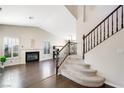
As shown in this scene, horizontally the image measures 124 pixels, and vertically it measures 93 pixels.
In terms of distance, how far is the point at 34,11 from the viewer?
6.21 m

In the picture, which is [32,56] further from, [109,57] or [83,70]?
[109,57]

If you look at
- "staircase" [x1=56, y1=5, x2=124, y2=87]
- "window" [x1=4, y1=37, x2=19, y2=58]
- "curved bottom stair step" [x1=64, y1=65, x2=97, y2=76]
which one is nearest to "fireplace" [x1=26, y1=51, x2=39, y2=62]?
"window" [x1=4, y1=37, x2=19, y2=58]

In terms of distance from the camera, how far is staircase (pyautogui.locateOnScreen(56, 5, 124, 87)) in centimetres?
405

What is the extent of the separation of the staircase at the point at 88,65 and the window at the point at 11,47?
13.0 ft

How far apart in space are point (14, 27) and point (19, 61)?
2.37 meters

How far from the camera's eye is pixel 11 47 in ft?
28.0

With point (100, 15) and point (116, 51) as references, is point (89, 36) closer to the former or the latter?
point (100, 15)

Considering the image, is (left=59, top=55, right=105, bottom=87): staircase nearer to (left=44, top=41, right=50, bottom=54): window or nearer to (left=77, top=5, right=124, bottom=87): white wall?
(left=77, top=5, right=124, bottom=87): white wall

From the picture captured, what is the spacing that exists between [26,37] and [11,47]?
4.34 ft

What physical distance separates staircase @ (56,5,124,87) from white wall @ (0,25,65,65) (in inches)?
155

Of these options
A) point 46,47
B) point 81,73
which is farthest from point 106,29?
point 46,47

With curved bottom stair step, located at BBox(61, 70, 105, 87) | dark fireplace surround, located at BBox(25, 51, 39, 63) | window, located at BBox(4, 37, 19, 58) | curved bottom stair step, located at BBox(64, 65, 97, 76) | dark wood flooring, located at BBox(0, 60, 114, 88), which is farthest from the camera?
dark fireplace surround, located at BBox(25, 51, 39, 63)

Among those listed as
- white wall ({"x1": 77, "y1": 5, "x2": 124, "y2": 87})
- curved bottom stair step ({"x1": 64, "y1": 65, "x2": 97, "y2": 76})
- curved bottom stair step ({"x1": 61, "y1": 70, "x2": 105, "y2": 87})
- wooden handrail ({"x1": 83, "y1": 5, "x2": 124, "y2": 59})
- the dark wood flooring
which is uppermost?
wooden handrail ({"x1": 83, "y1": 5, "x2": 124, "y2": 59})

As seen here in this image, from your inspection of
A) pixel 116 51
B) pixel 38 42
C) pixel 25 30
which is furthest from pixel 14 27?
pixel 116 51
